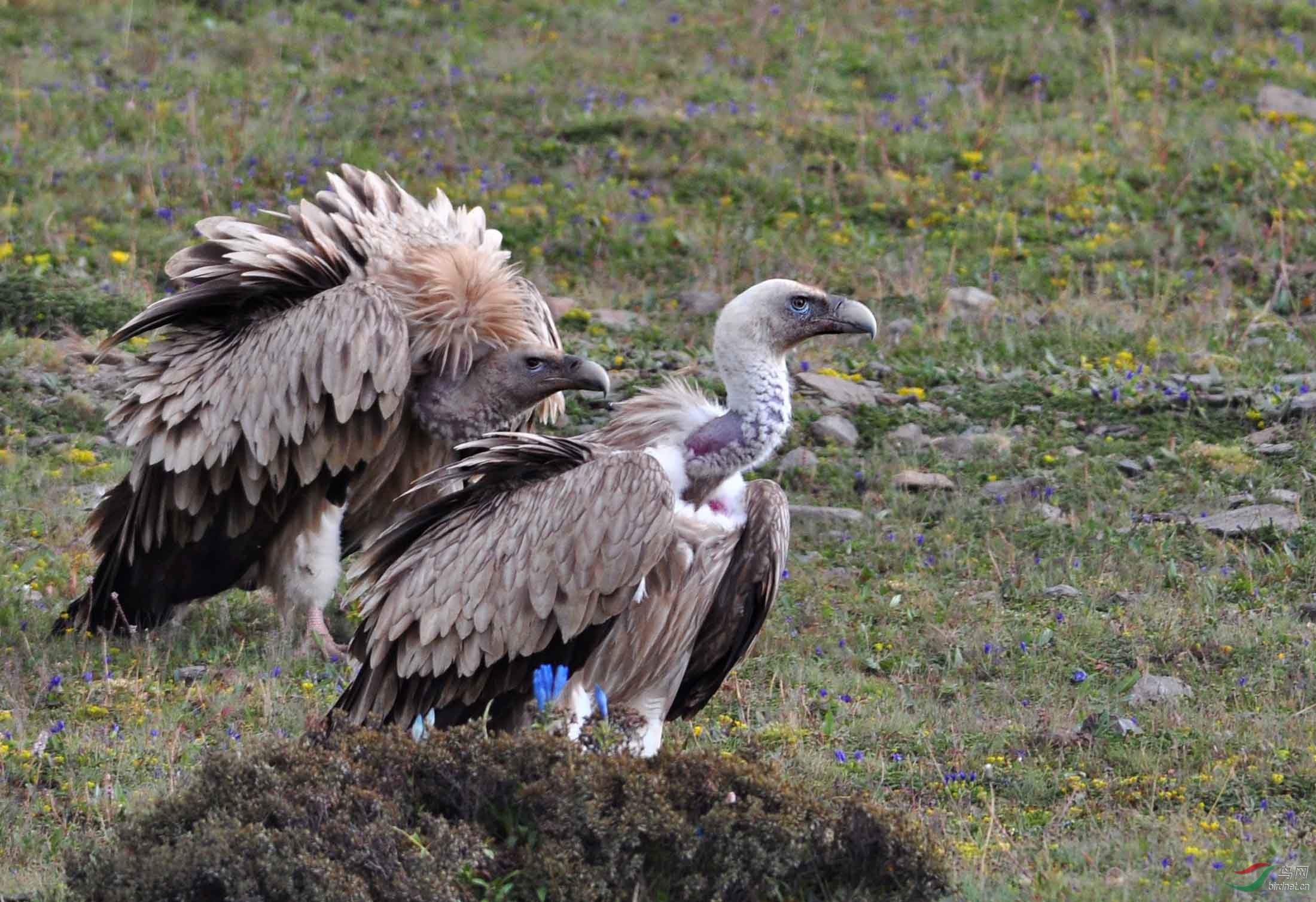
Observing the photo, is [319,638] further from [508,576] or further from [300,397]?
[508,576]

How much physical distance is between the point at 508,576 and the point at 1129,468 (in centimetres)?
434

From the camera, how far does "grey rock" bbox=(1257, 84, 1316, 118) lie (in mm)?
14156

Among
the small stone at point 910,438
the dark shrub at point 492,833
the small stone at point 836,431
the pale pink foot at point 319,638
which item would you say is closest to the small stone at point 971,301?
the small stone at point 910,438

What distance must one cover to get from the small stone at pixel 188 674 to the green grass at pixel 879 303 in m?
0.08

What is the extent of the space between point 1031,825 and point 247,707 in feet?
9.09

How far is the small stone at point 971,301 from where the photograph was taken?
11125mm

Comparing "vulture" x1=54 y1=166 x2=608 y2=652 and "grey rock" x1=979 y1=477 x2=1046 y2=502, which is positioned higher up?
"vulture" x1=54 y1=166 x2=608 y2=652

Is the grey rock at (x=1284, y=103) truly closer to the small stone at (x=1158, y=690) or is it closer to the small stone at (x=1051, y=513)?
the small stone at (x=1051, y=513)

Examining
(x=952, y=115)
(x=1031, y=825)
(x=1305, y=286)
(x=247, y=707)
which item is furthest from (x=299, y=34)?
(x=1031, y=825)

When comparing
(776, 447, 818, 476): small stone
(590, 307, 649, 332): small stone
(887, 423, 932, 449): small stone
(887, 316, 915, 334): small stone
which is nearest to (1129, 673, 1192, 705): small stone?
(776, 447, 818, 476): small stone

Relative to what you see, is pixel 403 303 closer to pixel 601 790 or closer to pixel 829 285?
pixel 601 790

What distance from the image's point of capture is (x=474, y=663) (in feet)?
18.3

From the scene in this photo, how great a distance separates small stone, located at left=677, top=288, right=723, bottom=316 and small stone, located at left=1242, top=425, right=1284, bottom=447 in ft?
11.1

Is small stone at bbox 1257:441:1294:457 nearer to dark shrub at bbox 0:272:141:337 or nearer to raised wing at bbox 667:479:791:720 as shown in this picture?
raised wing at bbox 667:479:791:720
